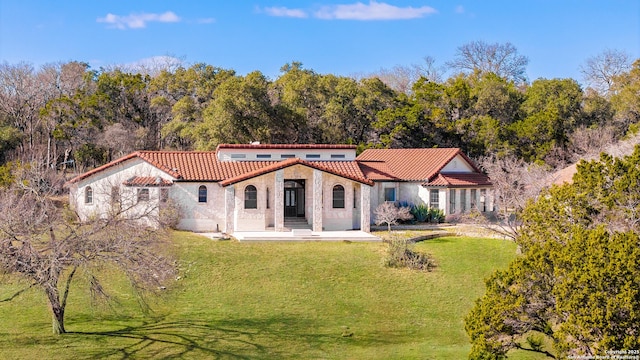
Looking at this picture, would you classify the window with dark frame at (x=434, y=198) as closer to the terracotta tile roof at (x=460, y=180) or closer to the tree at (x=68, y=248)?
the terracotta tile roof at (x=460, y=180)

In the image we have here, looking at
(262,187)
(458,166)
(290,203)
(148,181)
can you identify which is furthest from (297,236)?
(458,166)

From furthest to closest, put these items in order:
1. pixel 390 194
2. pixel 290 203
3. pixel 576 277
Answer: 1. pixel 390 194
2. pixel 290 203
3. pixel 576 277

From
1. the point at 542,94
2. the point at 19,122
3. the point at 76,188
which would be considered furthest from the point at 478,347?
the point at 19,122

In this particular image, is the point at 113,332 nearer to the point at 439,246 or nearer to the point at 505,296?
the point at 505,296

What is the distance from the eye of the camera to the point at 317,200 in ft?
101

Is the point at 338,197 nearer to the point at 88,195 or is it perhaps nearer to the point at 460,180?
the point at 460,180

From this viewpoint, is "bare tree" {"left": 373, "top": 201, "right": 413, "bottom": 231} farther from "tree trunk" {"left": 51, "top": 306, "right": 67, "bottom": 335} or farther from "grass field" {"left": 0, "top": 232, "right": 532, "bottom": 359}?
"tree trunk" {"left": 51, "top": 306, "right": 67, "bottom": 335}

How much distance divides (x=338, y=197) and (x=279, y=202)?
10.3ft

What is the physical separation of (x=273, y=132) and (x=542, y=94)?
67.4 ft

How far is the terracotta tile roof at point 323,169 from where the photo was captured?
1192 inches

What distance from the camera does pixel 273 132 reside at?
47.8 metres

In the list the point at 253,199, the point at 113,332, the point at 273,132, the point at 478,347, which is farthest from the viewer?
the point at 273,132

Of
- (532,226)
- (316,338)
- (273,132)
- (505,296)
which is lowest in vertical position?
(316,338)

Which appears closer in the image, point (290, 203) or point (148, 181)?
point (148, 181)
